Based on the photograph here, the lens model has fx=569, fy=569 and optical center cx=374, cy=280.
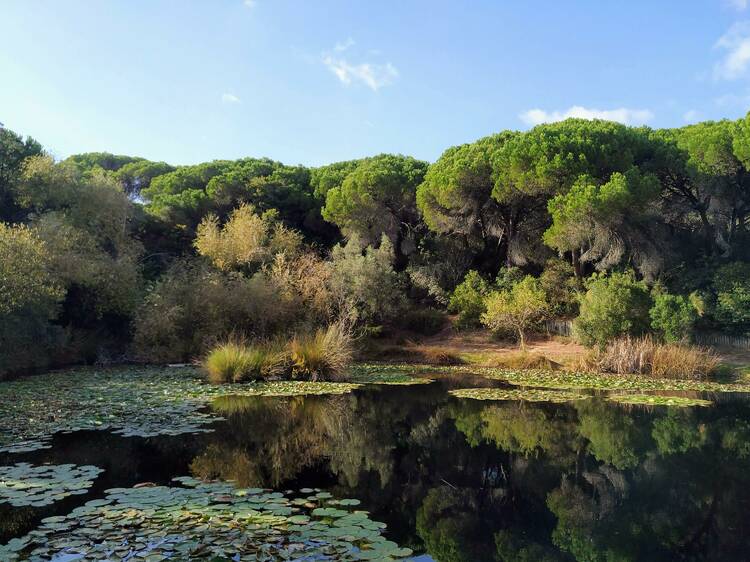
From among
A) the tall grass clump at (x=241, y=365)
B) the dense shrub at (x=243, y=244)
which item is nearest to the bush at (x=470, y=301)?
the dense shrub at (x=243, y=244)

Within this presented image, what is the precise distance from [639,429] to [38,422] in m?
10.3

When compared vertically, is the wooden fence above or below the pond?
above

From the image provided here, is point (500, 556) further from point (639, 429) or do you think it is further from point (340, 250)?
point (340, 250)

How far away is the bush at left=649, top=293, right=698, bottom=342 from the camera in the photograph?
687 inches

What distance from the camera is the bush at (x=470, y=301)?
2394 centimetres

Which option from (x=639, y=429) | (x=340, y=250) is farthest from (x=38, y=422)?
(x=340, y=250)

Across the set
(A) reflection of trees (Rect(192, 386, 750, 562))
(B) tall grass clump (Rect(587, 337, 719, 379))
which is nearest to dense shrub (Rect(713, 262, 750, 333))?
(B) tall grass clump (Rect(587, 337, 719, 379))

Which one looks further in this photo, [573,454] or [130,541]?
[573,454]

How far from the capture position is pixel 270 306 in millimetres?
20188

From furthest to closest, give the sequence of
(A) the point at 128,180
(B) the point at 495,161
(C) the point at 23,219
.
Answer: (A) the point at 128,180
(B) the point at 495,161
(C) the point at 23,219

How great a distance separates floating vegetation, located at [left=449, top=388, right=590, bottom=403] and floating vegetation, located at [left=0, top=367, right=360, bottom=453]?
2881 millimetres

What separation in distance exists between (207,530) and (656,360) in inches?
612

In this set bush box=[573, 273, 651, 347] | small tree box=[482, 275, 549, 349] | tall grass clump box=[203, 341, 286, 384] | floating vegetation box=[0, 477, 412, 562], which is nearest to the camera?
floating vegetation box=[0, 477, 412, 562]

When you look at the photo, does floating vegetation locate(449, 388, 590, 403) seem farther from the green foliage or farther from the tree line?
the green foliage
